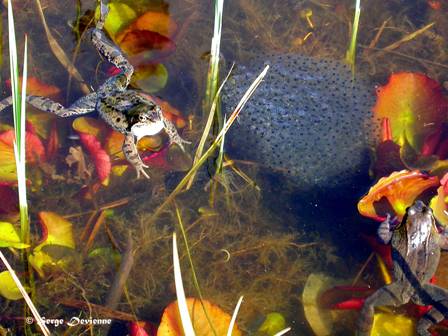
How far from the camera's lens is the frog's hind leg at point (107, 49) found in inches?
190

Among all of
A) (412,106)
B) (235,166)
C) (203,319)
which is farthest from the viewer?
(235,166)

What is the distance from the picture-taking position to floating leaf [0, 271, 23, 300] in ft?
12.0

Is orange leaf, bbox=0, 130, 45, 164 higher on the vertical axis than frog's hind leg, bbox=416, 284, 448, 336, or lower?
higher

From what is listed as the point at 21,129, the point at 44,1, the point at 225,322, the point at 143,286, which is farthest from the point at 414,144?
the point at 44,1

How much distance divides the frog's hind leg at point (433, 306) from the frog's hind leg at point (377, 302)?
0.55 feet

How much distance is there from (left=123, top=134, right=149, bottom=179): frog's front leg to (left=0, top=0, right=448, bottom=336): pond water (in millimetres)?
123

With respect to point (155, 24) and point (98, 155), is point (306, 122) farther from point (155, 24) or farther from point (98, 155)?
point (98, 155)

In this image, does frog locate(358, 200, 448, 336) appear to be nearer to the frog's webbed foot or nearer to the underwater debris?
the frog's webbed foot

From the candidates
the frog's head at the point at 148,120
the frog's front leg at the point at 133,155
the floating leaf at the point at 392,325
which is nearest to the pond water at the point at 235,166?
the floating leaf at the point at 392,325

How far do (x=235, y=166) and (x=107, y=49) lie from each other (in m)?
1.87

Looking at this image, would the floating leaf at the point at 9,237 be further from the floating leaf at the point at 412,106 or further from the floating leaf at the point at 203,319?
the floating leaf at the point at 412,106

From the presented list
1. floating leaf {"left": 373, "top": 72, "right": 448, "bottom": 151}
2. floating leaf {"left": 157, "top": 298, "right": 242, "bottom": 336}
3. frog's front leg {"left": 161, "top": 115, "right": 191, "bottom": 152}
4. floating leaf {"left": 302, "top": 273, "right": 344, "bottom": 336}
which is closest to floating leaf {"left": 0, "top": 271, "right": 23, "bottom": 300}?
floating leaf {"left": 157, "top": 298, "right": 242, "bottom": 336}

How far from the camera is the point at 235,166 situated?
4398 millimetres

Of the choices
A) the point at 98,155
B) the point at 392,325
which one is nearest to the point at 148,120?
the point at 98,155
